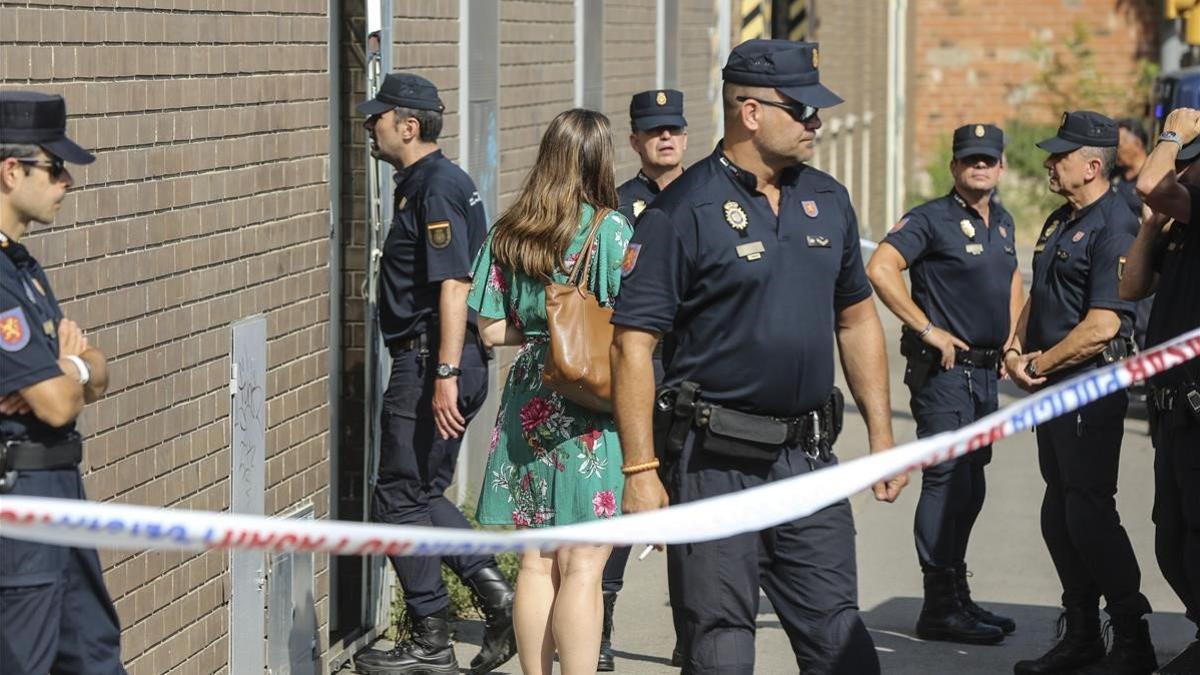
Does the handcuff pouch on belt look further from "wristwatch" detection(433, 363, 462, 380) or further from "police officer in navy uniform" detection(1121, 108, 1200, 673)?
"wristwatch" detection(433, 363, 462, 380)

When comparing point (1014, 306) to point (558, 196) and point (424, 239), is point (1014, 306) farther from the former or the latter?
point (558, 196)

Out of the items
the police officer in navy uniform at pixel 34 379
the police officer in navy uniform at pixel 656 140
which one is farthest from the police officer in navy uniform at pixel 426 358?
the police officer in navy uniform at pixel 34 379

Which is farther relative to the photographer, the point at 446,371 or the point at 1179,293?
the point at 446,371

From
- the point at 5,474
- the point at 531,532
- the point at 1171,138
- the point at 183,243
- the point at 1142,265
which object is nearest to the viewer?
the point at 531,532

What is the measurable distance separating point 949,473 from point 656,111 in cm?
184

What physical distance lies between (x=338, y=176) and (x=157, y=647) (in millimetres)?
2467

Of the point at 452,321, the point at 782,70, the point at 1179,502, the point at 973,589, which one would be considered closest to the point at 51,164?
the point at 782,70

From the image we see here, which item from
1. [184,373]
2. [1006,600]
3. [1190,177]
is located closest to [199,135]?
[184,373]

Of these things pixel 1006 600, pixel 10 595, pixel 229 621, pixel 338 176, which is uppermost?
pixel 338 176

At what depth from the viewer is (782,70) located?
17.7 ft

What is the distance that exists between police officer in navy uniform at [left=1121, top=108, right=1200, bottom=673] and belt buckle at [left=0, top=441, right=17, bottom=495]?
3.27m

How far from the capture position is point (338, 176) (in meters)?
7.73

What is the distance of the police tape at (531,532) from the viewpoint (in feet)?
11.5

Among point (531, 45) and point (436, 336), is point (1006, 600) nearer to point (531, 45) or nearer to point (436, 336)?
point (436, 336)
